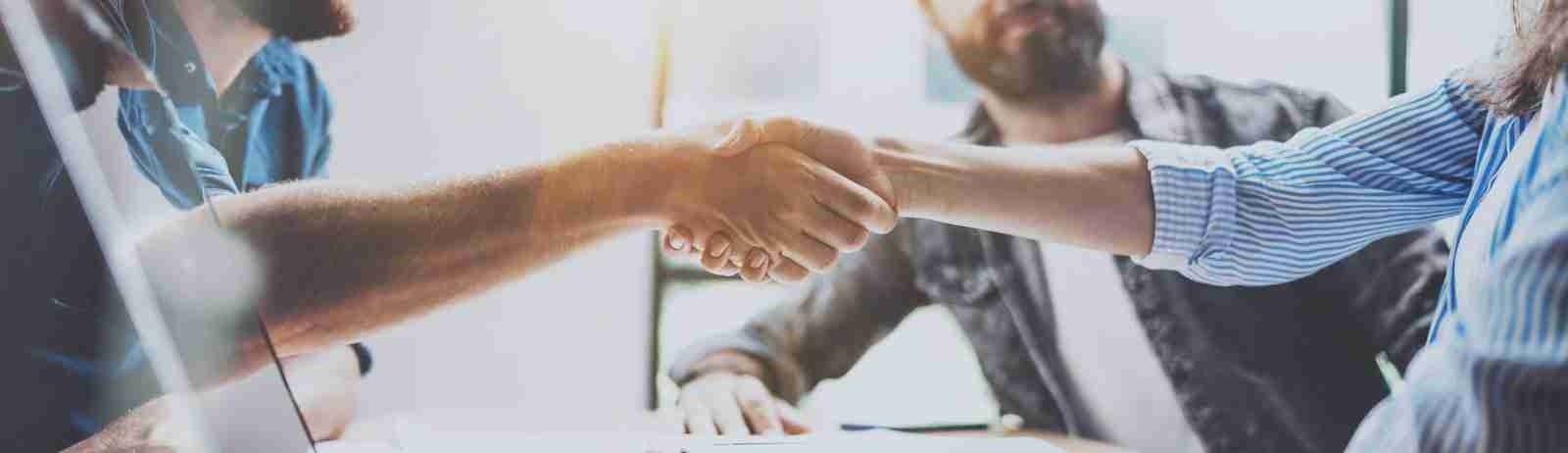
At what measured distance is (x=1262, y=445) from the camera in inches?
50.0

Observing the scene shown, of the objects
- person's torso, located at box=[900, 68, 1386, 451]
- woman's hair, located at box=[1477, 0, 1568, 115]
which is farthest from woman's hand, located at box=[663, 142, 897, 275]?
woman's hair, located at box=[1477, 0, 1568, 115]

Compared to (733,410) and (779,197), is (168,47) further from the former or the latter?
(733,410)

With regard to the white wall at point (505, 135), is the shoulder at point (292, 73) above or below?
above

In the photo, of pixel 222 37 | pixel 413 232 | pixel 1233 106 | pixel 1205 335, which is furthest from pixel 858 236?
pixel 222 37

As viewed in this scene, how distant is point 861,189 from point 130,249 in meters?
0.68

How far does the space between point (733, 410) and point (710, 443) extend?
14.1 inches

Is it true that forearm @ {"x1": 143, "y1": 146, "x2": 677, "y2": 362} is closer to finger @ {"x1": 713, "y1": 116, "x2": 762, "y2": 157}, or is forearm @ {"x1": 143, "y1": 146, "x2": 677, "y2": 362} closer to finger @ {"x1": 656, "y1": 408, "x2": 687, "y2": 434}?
finger @ {"x1": 713, "y1": 116, "x2": 762, "y2": 157}

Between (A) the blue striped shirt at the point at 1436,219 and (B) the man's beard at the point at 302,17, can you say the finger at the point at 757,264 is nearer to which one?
(A) the blue striped shirt at the point at 1436,219

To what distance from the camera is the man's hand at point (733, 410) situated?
1015 mm

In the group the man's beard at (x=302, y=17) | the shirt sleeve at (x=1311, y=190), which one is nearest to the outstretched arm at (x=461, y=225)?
the shirt sleeve at (x=1311, y=190)

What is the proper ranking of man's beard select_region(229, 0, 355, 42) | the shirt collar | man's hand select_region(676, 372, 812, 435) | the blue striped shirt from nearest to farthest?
the blue striped shirt < the shirt collar < man's hand select_region(676, 372, 812, 435) < man's beard select_region(229, 0, 355, 42)

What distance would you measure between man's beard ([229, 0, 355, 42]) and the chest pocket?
909 millimetres

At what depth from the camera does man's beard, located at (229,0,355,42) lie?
1224 mm

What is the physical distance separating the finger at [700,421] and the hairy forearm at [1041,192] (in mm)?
317
